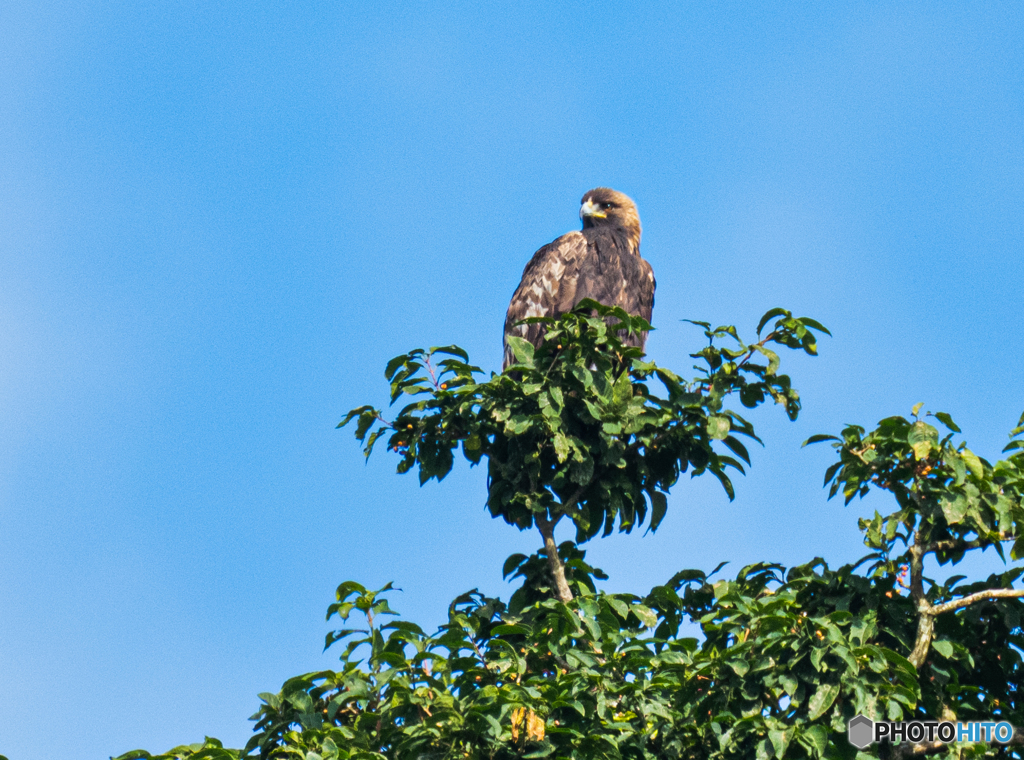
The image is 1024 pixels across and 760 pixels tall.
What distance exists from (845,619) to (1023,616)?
112 cm

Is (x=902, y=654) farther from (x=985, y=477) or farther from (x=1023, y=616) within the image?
(x=985, y=477)

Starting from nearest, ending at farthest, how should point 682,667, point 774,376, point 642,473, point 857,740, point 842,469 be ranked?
point 857,740 < point 682,667 < point 842,469 < point 774,376 < point 642,473

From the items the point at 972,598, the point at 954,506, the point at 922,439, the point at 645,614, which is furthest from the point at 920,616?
the point at 645,614

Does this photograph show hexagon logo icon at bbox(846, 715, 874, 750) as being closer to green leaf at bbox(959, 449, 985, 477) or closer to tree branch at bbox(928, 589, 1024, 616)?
tree branch at bbox(928, 589, 1024, 616)

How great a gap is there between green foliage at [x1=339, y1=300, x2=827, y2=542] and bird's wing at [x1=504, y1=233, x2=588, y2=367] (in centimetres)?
327

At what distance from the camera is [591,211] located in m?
13.5

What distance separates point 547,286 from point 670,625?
5047 millimetres

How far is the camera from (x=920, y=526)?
6227 millimetres

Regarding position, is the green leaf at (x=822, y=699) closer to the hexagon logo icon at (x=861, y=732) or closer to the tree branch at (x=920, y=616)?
the hexagon logo icon at (x=861, y=732)

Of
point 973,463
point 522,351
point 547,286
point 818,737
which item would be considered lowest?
point 818,737

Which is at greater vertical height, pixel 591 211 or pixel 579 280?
pixel 591 211

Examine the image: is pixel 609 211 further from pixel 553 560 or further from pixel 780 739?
pixel 780 739

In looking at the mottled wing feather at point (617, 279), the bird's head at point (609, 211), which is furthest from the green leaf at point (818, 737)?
the bird's head at point (609, 211)

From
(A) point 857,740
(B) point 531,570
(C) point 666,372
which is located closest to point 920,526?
(A) point 857,740
